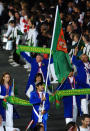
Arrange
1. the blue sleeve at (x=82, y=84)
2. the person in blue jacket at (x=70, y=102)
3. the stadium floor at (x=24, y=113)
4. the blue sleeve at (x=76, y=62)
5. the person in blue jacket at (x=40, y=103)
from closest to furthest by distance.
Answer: the person in blue jacket at (x=40, y=103) < the person in blue jacket at (x=70, y=102) < the blue sleeve at (x=82, y=84) < the stadium floor at (x=24, y=113) < the blue sleeve at (x=76, y=62)

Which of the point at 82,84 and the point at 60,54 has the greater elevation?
the point at 60,54

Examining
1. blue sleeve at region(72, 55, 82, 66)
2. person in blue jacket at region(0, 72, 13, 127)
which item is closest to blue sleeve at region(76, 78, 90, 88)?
blue sleeve at region(72, 55, 82, 66)

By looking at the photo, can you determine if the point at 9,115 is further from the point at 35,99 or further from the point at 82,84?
the point at 82,84

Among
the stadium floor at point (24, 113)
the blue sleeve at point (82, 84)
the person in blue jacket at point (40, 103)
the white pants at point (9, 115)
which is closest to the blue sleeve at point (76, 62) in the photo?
the blue sleeve at point (82, 84)

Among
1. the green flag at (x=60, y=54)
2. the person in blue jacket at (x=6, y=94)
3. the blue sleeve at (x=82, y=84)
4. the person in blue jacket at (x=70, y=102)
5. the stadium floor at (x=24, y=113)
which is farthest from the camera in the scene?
the stadium floor at (x=24, y=113)

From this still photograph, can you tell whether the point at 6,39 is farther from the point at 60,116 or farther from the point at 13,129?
the point at 13,129

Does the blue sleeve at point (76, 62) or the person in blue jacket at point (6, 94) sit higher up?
the blue sleeve at point (76, 62)

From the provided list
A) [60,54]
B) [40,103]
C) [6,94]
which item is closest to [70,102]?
[40,103]

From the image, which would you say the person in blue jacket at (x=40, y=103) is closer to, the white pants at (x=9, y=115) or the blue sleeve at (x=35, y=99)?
the blue sleeve at (x=35, y=99)

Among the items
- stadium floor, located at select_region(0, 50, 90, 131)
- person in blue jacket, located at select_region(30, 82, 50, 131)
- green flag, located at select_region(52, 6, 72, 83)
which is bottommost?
stadium floor, located at select_region(0, 50, 90, 131)

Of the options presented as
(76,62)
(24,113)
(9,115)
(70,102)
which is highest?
(76,62)

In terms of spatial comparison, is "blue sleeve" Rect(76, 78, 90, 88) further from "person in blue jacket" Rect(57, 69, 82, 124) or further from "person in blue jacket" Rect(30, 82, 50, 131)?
"person in blue jacket" Rect(30, 82, 50, 131)

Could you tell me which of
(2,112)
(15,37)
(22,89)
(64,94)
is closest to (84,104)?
(64,94)

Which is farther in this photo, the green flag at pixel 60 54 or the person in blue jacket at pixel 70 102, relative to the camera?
the person in blue jacket at pixel 70 102
